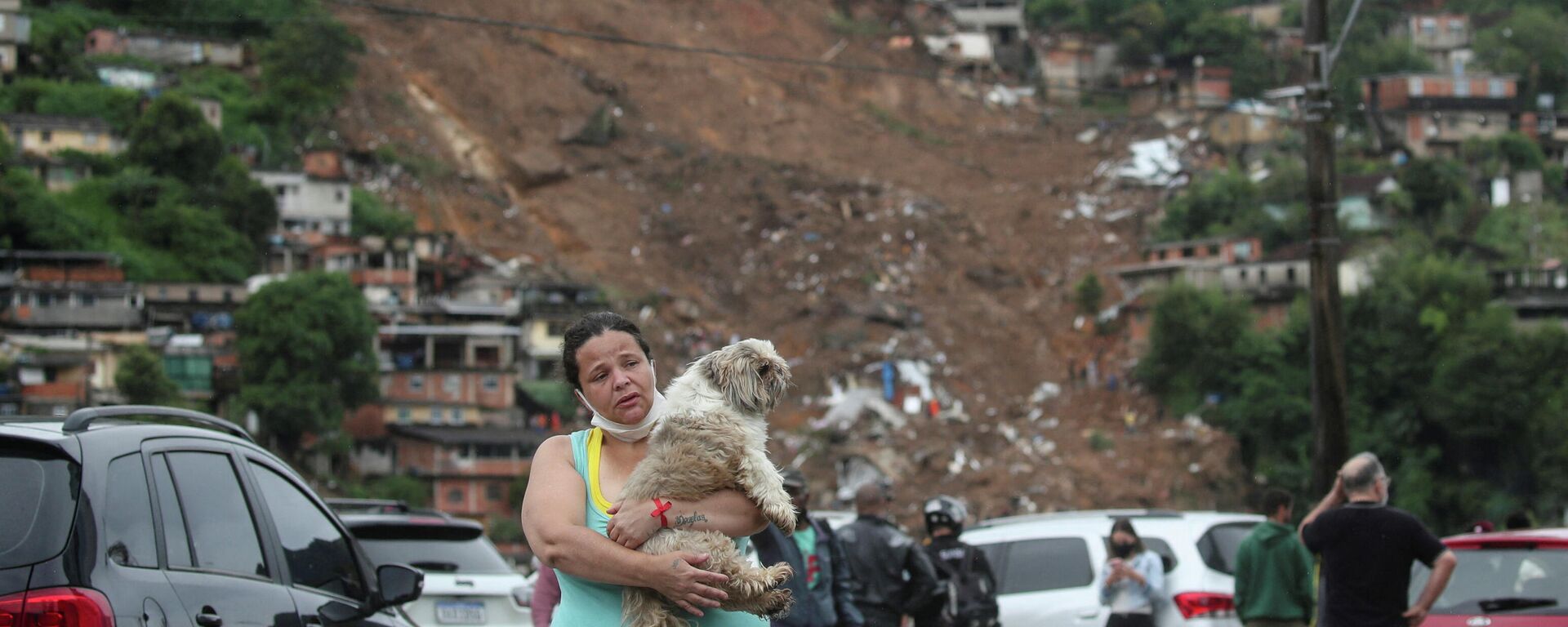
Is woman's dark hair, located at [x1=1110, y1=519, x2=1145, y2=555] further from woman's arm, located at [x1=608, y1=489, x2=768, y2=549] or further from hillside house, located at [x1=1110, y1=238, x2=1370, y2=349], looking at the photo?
hillside house, located at [x1=1110, y1=238, x2=1370, y2=349]

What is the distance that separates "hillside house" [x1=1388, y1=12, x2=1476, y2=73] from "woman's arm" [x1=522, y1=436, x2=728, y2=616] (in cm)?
11345

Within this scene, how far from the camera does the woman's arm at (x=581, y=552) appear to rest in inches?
167

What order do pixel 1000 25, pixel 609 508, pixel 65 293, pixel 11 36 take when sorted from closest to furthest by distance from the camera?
pixel 609 508 < pixel 65 293 < pixel 11 36 < pixel 1000 25

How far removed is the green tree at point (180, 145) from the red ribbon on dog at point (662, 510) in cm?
6843

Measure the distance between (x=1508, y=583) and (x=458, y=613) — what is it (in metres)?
6.33

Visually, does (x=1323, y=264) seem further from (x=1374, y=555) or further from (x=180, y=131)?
(x=180, y=131)

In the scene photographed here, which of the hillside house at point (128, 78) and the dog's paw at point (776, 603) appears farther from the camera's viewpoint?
the hillside house at point (128, 78)

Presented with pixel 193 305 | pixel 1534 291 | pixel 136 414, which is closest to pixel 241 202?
pixel 193 305

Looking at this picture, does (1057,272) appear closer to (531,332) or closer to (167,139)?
(531,332)

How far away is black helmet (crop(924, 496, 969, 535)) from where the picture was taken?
34.9ft

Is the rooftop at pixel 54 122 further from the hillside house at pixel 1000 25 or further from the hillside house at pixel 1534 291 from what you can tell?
the hillside house at pixel 1534 291

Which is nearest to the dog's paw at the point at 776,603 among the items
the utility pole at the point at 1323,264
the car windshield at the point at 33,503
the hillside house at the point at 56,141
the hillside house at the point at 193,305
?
the car windshield at the point at 33,503

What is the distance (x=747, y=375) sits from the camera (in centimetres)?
436

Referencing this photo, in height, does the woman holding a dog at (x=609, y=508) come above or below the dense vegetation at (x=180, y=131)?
below
